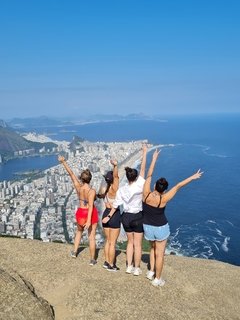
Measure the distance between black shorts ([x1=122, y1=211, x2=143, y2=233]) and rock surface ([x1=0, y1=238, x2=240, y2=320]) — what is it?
1.22 metres

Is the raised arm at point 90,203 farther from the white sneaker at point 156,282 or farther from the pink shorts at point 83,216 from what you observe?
the white sneaker at point 156,282

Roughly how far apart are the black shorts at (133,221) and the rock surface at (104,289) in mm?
1223

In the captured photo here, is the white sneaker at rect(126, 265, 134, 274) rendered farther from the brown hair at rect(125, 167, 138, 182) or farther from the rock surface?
the brown hair at rect(125, 167, 138, 182)

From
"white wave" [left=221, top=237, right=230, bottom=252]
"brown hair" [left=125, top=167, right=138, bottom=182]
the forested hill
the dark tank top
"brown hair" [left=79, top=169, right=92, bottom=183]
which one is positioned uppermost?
"brown hair" [left=125, top=167, right=138, bottom=182]

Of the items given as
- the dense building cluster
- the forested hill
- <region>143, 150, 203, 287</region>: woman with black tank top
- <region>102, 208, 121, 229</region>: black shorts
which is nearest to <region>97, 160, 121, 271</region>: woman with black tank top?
<region>102, 208, 121, 229</region>: black shorts

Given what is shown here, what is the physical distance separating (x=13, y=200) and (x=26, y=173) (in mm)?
37748

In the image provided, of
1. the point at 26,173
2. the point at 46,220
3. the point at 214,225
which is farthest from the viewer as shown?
the point at 26,173

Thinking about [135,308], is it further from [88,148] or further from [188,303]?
[88,148]

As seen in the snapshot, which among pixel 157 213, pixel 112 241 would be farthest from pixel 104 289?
pixel 157 213

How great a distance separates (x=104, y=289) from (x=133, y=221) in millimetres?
1534

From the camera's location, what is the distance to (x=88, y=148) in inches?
6314

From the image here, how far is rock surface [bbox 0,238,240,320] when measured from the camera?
7320 millimetres

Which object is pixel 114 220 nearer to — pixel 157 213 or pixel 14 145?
pixel 157 213

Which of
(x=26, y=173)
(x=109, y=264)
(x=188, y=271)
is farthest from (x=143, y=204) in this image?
(x=26, y=173)
